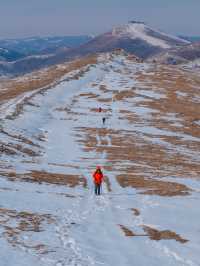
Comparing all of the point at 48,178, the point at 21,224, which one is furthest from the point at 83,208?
the point at 48,178

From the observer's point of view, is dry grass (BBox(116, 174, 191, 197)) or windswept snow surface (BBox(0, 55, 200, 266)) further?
dry grass (BBox(116, 174, 191, 197))

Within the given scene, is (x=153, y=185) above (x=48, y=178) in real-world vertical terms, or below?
below

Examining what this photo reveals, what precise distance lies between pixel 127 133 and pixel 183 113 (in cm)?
2952

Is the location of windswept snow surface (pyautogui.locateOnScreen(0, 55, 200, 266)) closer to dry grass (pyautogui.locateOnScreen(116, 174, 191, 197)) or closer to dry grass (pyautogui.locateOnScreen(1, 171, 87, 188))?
dry grass (pyautogui.locateOnScreen(1, 171, 87, 188))

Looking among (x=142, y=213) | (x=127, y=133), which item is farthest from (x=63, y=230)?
(x=127, y=133)

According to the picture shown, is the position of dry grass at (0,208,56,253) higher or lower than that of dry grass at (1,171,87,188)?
higher

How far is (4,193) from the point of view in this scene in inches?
1228

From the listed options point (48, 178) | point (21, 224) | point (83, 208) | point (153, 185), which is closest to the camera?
point (21, 224)

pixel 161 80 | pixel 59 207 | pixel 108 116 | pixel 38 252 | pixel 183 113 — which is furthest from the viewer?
pixel 161 80

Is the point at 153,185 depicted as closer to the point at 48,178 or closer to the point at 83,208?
the point at 48,178

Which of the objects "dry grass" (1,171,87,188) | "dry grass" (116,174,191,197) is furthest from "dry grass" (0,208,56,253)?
"dry grass" (116,174,191,197)

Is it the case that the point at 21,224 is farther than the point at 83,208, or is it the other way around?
the point at 83,208

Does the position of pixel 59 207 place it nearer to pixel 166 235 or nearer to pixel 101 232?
pixel 101 232

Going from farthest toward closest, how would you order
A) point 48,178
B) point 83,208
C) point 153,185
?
point 153,185
point 48,178
point 83,208
